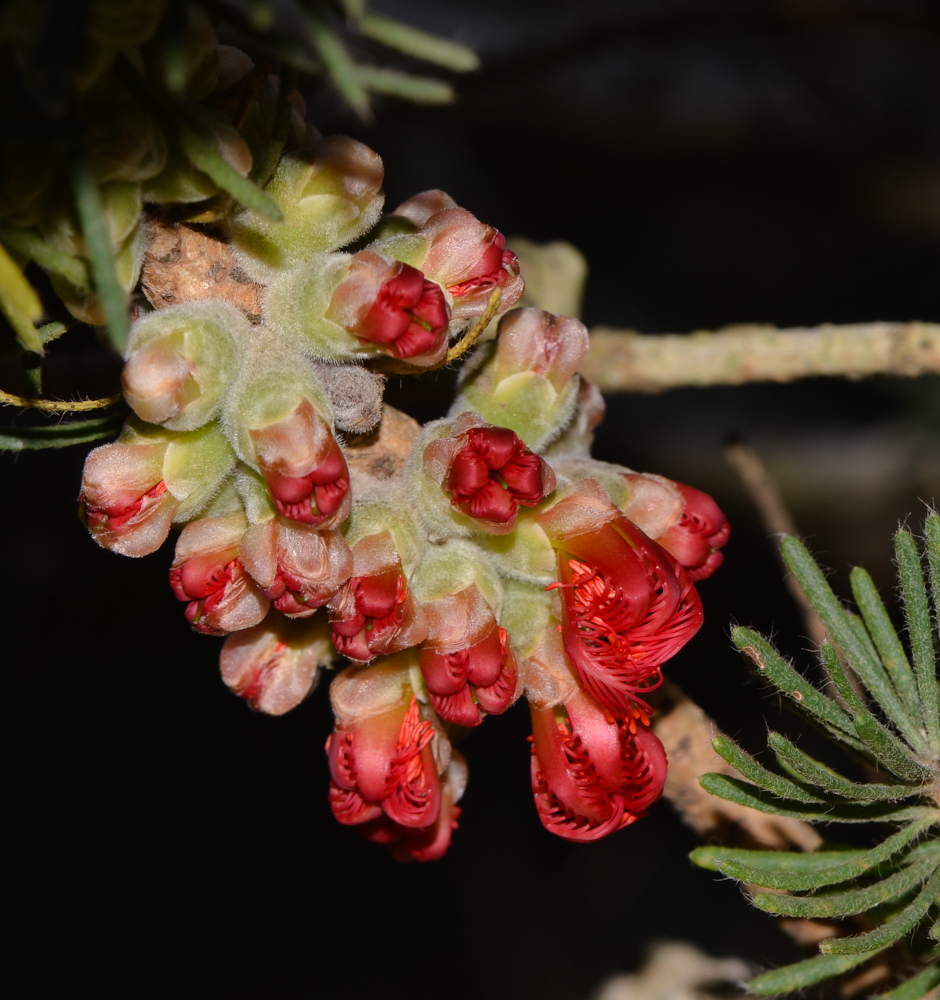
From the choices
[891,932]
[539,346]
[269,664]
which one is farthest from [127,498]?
[891,932]

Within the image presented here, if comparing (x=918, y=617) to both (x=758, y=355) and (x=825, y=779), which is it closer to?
(x=825, y=779)

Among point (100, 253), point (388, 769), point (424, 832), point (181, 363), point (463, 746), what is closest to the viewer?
point (100, 253)

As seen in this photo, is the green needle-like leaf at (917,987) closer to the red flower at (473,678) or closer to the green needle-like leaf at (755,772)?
the green needle-like leaf at (755,772)

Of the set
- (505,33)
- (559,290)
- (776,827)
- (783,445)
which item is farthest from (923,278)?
(776,827)

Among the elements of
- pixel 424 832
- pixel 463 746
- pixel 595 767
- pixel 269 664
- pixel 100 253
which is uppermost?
pixel 100 253

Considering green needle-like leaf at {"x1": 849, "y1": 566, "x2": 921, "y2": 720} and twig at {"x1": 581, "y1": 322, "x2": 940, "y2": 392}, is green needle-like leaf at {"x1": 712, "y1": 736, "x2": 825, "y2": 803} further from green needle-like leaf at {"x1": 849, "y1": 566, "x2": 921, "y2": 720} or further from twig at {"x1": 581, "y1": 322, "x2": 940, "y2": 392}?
twig at {"x1": 581, "y1": 322, "x2": 940, "y2": 392}

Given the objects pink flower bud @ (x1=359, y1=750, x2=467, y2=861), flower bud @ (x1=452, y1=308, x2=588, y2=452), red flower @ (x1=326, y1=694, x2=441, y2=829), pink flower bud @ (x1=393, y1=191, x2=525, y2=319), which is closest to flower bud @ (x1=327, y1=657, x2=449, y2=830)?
red flower @ (x1=326, y1=694, x2=441, y2=829)

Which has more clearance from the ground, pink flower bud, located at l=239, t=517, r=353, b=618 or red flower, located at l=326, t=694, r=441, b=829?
pink flower bud, located at l=239, t=517, r=353, b=618
